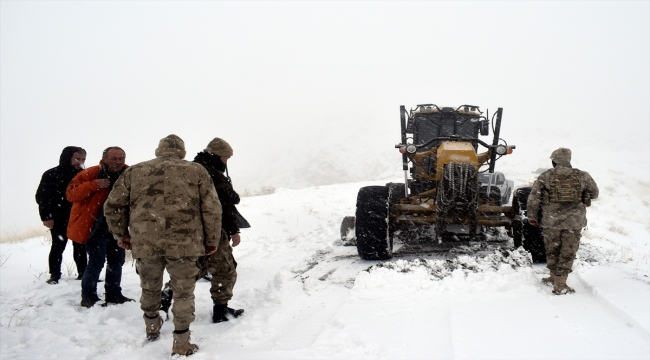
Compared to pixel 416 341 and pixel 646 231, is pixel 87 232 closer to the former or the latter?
pixel 416 341

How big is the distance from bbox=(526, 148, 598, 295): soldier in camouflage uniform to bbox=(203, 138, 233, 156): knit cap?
353 cm

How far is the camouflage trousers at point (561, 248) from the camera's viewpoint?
170 inches

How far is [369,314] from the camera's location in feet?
12.3

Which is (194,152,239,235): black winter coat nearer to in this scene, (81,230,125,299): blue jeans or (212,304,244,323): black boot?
(212,304,244,323): black boot

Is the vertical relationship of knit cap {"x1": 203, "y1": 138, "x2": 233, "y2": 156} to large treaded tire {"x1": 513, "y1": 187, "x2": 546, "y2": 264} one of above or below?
above

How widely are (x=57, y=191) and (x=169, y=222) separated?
2.46 meters

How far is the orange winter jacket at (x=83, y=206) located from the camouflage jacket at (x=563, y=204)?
15.7 ft

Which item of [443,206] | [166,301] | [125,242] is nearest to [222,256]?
[166,301]

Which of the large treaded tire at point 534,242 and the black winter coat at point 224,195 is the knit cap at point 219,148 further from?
the large treaded tire at point 534,242

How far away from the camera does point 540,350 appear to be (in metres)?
2.85

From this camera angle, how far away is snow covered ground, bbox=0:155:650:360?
301cm

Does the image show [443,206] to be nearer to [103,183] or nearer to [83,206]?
[103,183]

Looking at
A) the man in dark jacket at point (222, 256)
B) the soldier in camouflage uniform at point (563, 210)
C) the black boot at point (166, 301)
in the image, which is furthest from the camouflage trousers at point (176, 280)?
the soldier in camouflage uniform at point (563, 210)

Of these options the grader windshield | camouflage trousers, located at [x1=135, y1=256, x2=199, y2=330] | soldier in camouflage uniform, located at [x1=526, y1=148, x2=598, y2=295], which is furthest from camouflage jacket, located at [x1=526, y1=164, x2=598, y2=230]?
camouflage trousers, located at [x1=135, y1=256, x2=199, y2=330]
